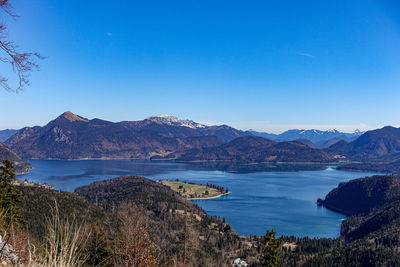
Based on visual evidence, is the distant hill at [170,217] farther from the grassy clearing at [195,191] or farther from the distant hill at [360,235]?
the distant hill at [360,235]

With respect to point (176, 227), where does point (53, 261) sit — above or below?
above

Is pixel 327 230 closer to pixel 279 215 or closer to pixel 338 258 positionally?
pixel 279 215

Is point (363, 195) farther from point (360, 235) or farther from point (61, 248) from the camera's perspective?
point (61, 248)

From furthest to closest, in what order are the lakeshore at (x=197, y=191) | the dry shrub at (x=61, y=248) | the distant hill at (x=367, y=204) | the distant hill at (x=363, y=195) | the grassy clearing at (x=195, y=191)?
the grassy clearing at (x=195, y=191) → the lakeshore at (x=197, y=191) → the distant hill at (x=363, y=195) → the distant hill at (x=367, y=204) → the dry shrub at (x=61, y=248)

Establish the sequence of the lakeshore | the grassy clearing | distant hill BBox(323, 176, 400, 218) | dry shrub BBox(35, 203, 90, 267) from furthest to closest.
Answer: the grassy clearing → the lakeshore → distant hill BBox(323, 176, 400, 218) → dry shrub BBox(35, 203, 90, 267)

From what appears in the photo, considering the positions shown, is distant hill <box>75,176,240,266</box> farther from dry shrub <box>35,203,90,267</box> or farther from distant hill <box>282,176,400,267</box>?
dry shrub <box>35,203,90,267</box>

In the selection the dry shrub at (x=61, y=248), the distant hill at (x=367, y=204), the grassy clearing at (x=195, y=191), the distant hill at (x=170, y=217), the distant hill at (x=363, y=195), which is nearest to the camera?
the dry shrub at (x=61, y=248)

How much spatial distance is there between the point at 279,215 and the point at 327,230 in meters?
17.3

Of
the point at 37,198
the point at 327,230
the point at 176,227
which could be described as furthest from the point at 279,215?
the point at 37,198

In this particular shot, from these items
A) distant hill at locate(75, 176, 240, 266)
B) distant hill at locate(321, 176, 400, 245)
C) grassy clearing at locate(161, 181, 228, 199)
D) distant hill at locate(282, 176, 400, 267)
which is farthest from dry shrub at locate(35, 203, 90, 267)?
grassy clearing at locate(161, 181, 228, 199)

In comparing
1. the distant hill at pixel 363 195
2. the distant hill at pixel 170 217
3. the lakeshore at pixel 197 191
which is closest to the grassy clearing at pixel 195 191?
the lakeshore at pixel 197 191

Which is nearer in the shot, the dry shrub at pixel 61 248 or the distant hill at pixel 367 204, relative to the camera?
the dry shrub at pixel 61 248

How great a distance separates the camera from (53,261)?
336cm

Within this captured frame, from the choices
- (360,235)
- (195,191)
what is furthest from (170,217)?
(195,191)
